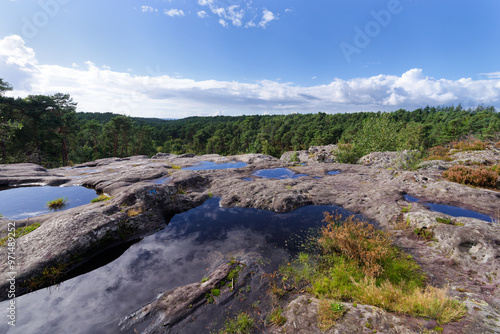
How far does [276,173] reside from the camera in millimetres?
25094

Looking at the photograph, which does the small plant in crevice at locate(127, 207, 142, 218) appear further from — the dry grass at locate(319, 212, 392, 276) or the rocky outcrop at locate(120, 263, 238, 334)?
the dry grass at locate(319, 212, 392, 276)

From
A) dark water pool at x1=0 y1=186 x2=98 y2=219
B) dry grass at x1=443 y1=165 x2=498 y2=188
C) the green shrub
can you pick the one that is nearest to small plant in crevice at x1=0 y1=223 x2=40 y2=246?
dark water pool at x1=0 y1=186 x2=98 y2=219

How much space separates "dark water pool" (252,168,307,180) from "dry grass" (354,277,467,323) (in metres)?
16.9

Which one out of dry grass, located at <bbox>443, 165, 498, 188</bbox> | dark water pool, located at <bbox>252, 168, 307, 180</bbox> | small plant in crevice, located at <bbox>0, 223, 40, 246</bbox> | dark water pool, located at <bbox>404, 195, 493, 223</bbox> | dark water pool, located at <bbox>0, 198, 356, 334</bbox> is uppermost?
dry grass, located at <bbox>443, 165, 498, 188</bbox>

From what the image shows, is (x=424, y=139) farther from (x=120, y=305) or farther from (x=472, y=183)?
(x=120, y=305)

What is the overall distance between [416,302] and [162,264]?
992 centimetres

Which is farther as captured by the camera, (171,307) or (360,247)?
(360,247)

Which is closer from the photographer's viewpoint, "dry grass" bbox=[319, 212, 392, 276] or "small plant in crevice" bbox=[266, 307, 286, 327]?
"small plant in crevice" bbox=[266, 307, 286, 327]

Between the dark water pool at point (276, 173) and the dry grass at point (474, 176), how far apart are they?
48.6 ft

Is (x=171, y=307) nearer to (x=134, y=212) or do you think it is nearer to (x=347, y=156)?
(x=134, y=212)

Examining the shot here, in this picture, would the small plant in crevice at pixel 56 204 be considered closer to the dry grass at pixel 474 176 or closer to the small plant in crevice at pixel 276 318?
the small plant in crevice at pixel 276 318

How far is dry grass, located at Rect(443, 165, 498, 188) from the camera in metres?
16.1

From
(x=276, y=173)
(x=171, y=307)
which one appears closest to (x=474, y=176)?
(x=276, y=173)

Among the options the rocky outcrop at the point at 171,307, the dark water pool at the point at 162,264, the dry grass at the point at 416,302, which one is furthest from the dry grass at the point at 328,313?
the rocky outcrop at the point at 171,307
